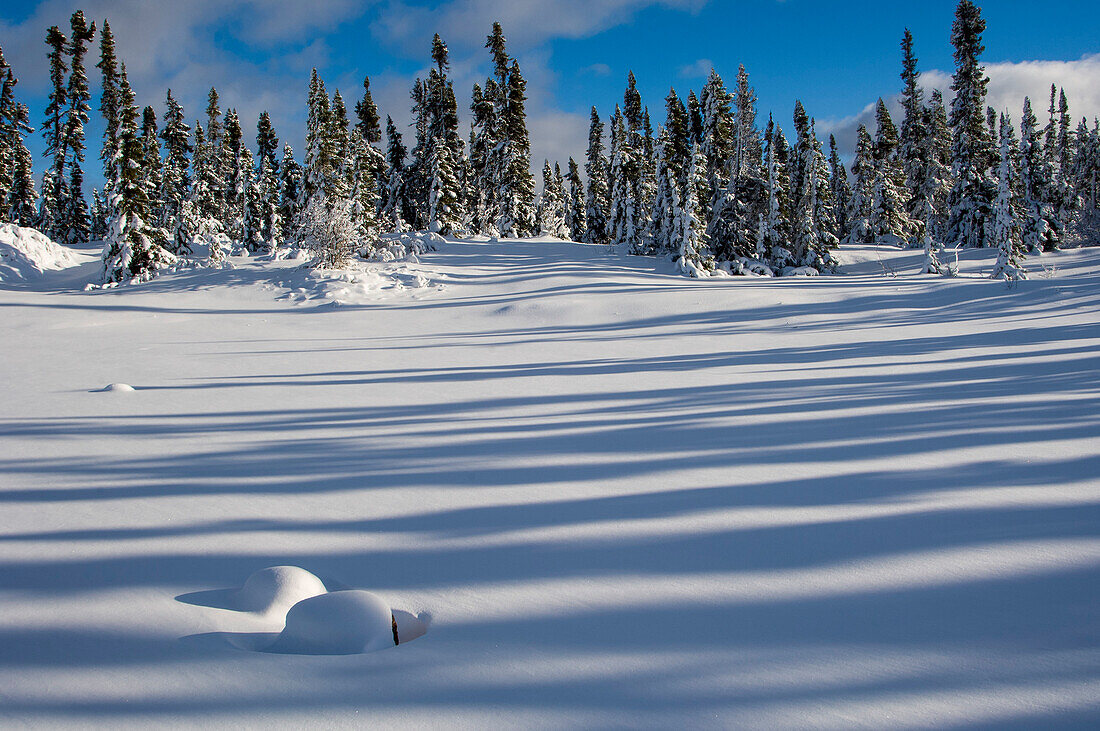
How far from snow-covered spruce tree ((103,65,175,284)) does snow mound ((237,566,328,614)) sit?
26771mm

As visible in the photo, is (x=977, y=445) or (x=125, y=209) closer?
(x=977, y=445)

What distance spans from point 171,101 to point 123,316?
3293 cm

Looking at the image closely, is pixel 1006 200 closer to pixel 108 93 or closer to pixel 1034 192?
pixel 1034 192

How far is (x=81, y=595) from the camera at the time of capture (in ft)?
8.75

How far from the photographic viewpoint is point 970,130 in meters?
29.7

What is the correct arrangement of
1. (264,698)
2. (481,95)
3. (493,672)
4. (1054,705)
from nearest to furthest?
(1054,705), (264,698), (493,672), (481,95)

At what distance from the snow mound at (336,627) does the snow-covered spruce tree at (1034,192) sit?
1392 inches

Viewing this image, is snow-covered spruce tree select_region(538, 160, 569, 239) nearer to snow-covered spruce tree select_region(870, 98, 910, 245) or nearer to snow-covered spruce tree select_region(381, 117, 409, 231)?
snow-covered spruce tree select_region(381, 117, 409, 231)

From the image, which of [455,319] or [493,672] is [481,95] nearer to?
[455,319]

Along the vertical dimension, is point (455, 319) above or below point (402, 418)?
above

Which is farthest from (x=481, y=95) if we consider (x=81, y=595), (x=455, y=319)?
(x=81, y=595)

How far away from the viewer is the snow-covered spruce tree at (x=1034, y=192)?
30.5 m

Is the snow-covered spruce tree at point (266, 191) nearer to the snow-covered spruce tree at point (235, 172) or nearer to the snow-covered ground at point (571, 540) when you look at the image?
the snow-covered spruce tree at point (235, 172)

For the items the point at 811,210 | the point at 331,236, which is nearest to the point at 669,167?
the point at 811,210
